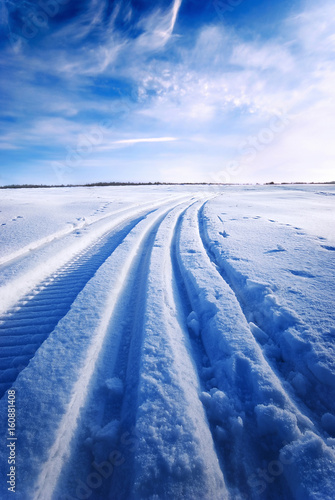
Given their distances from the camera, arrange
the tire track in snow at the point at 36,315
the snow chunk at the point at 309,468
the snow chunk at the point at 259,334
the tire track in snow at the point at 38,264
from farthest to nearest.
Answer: the tire track in snow at the point at 38,264, the snow chunk at the point at 259,334, the tire track in snow at the point at 36,315, the snow chunk at the point at 309,468

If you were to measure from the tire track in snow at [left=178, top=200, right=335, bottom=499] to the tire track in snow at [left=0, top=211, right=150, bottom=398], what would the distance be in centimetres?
143

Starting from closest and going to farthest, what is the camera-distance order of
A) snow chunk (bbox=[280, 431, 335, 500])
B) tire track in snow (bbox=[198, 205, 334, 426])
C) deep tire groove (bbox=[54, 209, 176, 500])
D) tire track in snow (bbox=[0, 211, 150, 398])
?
snow chunk (bbox=[280, 431, 335, 500])
deep tire groove (bbox=[54, 209, 176, 500])
tire track in snow (bbox=[198, 205, 334, 426])
tire track in snow (bbox=[0, 211, 150, 398])

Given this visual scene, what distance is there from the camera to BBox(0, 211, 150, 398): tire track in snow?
1.67 m

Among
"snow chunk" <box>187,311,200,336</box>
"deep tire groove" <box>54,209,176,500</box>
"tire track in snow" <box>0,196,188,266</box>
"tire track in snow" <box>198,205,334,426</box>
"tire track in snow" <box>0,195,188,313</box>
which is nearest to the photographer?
"deep tire groove" <box>54,209,176,500</box>

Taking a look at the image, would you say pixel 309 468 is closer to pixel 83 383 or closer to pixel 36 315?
pixel 83 383

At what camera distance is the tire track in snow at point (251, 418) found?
108 cm

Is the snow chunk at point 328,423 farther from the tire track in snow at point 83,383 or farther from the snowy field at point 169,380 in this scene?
the tire track in snow at point 83,383

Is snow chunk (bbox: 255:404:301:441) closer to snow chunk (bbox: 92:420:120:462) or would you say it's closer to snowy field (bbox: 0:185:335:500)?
snowy field (bbox: 0:185:335:500)

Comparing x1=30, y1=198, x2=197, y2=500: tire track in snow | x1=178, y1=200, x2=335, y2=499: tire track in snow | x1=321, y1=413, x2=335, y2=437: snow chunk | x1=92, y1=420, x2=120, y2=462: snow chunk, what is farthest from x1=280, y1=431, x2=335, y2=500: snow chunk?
x1=30, y1=198, x2=197, y2=500: tire track in snow

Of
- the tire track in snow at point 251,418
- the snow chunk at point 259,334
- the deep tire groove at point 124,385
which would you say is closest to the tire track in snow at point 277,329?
the snow chunk at point 259,334

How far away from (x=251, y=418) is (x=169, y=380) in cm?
55

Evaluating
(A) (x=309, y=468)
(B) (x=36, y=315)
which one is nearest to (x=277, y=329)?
(A) (x=309, y=468)

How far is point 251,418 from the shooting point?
4.36 feet

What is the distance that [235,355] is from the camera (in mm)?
1630
